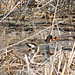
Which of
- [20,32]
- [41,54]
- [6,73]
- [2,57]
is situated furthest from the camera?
[20,32]

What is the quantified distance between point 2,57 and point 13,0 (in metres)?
1.66

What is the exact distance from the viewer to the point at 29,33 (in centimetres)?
329

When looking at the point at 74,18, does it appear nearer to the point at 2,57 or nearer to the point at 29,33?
the point at 29,33

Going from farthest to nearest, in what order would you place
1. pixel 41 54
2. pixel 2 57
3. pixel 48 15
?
pixel 48 15, pixel 41 54, pixel 2 57

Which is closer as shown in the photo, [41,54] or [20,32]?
[41,54]

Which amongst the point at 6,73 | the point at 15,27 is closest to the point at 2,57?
the point at 6,73

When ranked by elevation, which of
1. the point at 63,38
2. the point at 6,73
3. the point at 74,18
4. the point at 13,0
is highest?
the point at 13,0

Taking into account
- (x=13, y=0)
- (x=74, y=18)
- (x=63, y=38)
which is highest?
(x=13, y=0)

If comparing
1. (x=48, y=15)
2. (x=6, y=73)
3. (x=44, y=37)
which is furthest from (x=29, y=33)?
(x=6, y=73)

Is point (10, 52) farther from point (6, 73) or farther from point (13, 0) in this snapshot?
point (13, 0)

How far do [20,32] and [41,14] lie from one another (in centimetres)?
73

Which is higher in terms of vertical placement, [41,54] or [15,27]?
[15,27]

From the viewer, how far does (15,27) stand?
348cm

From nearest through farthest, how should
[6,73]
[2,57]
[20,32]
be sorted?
[6,73], [2,57], [20,32]
